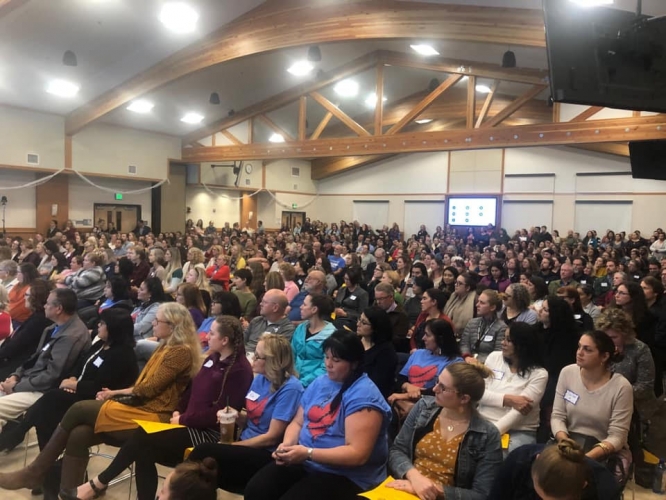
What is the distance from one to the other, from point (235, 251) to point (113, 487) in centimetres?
498

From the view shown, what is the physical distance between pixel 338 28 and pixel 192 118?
20.8 feet

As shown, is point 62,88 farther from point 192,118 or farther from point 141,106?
point 192,118

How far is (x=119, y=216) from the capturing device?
14008 mm

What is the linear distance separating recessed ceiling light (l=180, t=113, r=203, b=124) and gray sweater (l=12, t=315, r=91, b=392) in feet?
33.9

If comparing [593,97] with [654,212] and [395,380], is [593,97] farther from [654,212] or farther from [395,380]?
[654,212]

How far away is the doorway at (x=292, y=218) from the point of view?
18328 mm

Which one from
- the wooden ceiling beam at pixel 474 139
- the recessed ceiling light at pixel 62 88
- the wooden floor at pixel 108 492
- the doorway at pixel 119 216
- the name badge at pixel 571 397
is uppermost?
the recessed ceiling light at pixel 62 88

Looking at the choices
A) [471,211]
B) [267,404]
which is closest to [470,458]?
[267,404]

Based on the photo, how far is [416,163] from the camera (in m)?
17.3

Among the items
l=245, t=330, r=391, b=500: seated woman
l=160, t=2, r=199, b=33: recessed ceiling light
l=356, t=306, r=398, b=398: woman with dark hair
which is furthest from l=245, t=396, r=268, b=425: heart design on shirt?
l=160, t=2, r=199, b=33: recessed ceiling light

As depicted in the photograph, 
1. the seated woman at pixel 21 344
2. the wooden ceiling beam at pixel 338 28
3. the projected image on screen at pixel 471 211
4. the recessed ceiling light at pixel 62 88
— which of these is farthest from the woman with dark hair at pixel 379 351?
the projected image on screen at pixel 471 211

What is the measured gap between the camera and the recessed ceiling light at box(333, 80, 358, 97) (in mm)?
12109

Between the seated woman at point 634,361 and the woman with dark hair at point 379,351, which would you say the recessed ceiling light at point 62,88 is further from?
the seated woman at point 634,361

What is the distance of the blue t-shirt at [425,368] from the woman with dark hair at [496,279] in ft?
9.85
